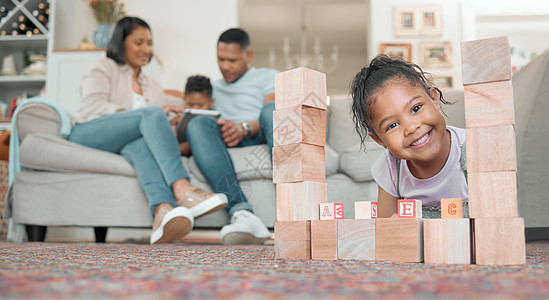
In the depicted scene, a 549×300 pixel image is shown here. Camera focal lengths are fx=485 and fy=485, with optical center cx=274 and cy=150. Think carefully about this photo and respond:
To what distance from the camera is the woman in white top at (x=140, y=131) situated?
1.37 meters

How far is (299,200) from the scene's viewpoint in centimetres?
77

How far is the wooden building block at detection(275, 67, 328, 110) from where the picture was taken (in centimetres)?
79

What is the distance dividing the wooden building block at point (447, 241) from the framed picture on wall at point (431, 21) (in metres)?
3.27

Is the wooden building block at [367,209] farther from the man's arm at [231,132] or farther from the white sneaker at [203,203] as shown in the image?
the man's arm at [231,132]

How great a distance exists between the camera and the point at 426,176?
3.21 feet

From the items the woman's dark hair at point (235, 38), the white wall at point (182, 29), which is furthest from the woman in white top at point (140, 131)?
the white wall at point (182, 29)

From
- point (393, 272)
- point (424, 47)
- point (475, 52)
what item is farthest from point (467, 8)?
point (393, 272)

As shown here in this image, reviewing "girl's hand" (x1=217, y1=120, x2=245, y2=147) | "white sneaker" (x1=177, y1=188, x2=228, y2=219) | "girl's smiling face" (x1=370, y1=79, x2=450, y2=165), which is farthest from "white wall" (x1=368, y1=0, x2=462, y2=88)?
"girl's smiling face" (x1=370, y1=79, x2=450, y2=165)

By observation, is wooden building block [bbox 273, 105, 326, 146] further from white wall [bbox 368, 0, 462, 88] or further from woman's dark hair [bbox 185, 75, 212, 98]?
white wall [bbox 368, 0, 462, 88]

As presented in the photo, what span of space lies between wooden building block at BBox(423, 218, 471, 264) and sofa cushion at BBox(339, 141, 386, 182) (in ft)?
2.89

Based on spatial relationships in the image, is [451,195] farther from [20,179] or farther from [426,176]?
[20,179]

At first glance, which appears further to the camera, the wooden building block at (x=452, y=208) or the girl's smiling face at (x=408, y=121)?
the girl's smiling face at (x=408, y=121)

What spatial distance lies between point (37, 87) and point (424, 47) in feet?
9.31

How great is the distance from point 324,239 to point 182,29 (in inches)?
125
